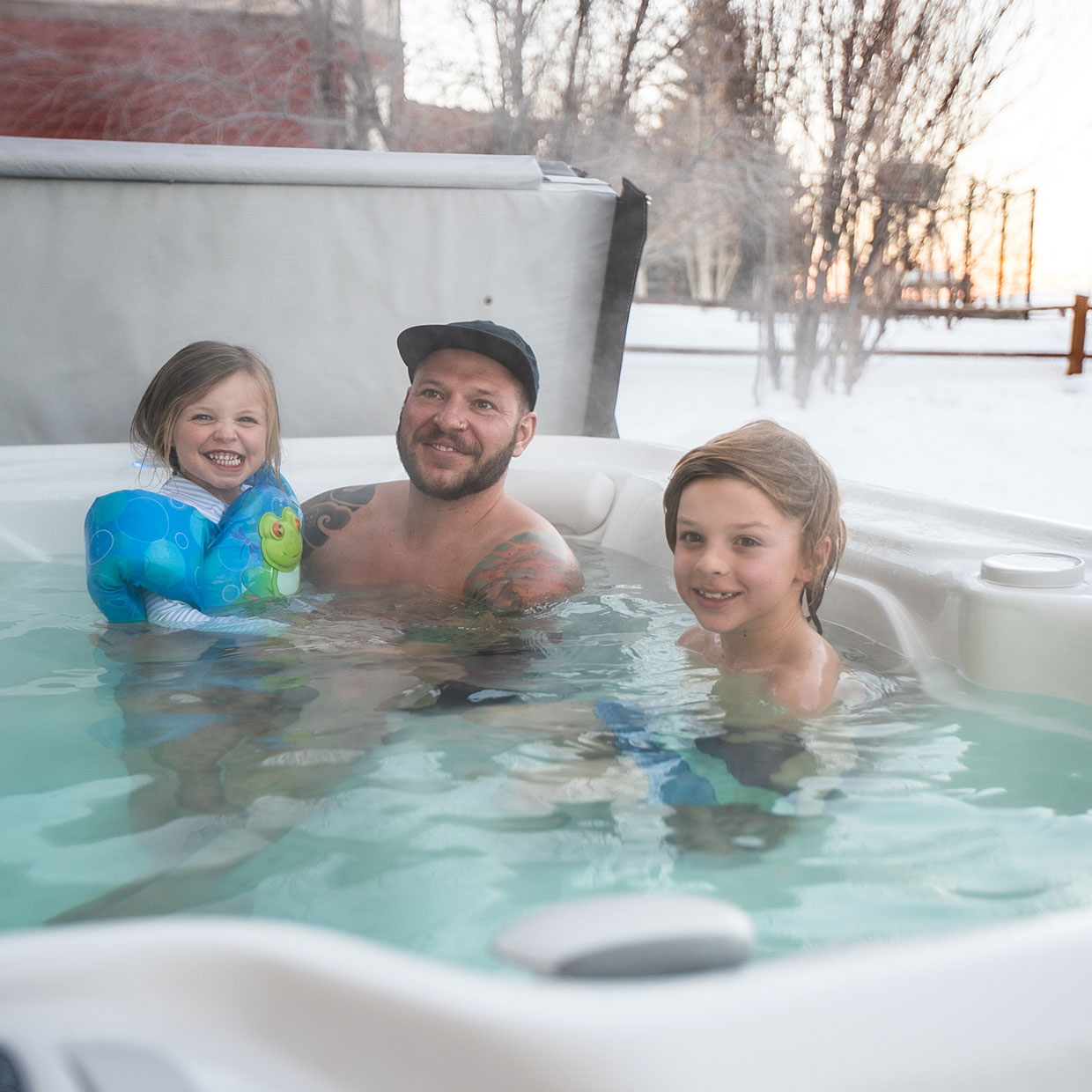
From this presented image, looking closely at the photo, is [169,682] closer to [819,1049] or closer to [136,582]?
[136,582]

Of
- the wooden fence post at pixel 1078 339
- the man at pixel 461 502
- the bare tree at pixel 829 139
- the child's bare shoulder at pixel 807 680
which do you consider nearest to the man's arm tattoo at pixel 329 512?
the man at pixel 461 502

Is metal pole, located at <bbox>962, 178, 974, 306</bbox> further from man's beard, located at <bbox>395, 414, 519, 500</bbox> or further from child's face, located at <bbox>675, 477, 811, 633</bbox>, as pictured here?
child's face, located at <bbox>675, 477, 811, 633</bbox>

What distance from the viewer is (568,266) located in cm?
323

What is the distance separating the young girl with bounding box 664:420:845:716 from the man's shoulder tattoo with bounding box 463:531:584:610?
1.54 ft

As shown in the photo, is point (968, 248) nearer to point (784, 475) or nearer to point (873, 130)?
point (873, 130)

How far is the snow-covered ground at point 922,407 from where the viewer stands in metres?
4.29

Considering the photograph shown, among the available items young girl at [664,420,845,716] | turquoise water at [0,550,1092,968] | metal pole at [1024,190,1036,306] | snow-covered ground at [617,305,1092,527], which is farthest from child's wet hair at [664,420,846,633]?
metal pole at [1024,190,1036,306]

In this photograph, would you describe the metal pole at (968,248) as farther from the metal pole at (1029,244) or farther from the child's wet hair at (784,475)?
the child's wet hair at (784,475)

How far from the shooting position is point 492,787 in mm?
1227

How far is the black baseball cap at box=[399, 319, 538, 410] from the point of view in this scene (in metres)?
1.81

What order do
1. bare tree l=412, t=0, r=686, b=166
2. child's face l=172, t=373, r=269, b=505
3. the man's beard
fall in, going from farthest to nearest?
bare tree l=412, t=0, r=686, b=166 < the man's beard < child's face l=172, t=373, r=269, b=505

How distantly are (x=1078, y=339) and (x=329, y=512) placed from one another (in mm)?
3331

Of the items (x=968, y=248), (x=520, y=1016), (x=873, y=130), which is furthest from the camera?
(x=873, y=130)

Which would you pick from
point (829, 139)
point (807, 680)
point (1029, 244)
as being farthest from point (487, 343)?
point (829, 139)
